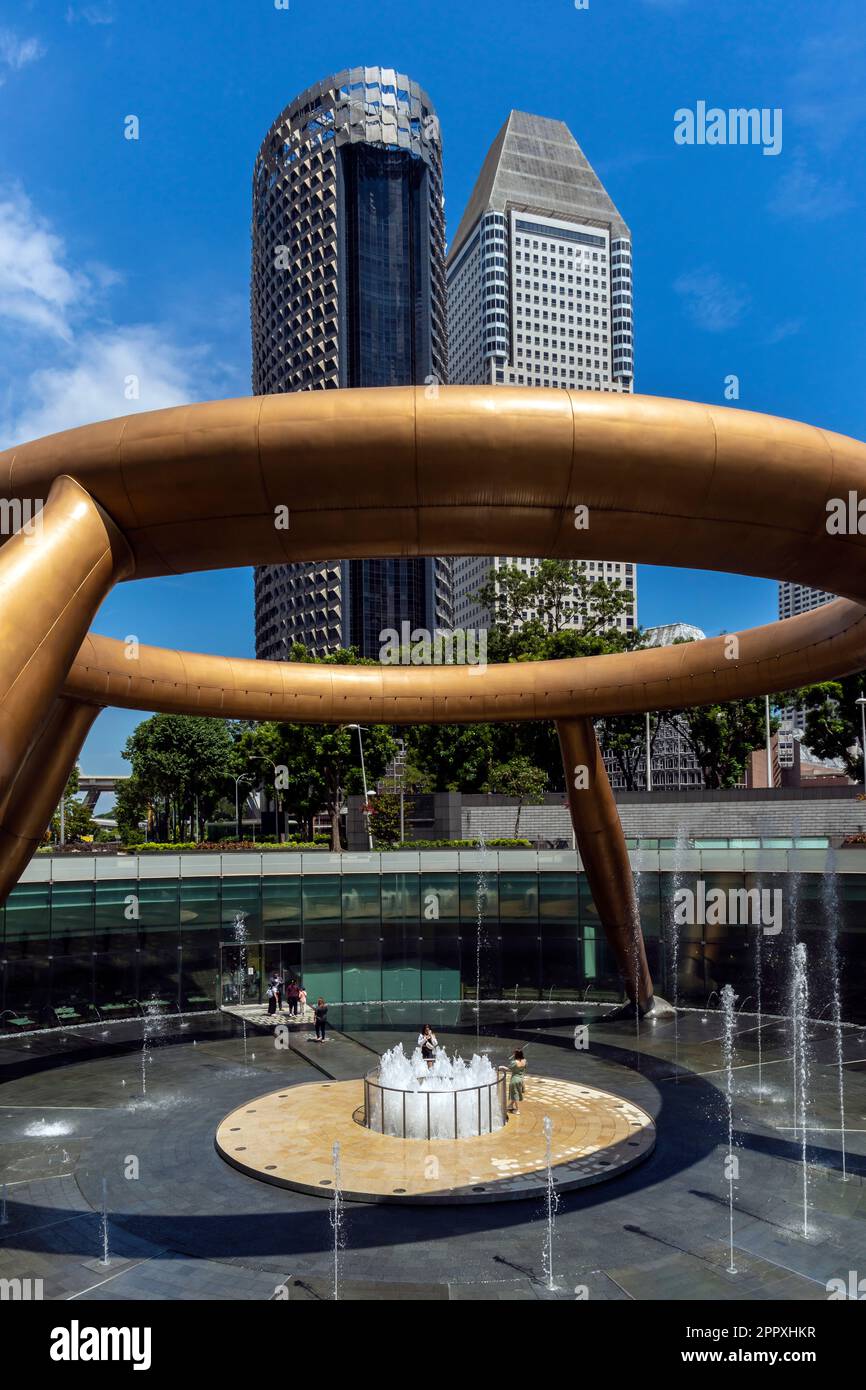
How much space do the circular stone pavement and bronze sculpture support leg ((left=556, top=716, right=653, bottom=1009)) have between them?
5.98 metres

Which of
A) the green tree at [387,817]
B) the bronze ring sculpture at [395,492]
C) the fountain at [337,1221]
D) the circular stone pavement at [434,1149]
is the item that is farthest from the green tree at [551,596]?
the bronze ring sculpture at [395,492]

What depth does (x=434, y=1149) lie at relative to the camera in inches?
673

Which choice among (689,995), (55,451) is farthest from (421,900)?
(55,451)

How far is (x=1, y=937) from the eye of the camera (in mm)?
28500

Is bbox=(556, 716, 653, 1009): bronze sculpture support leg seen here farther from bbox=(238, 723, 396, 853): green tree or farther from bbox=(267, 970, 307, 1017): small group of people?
bbox=(238, 723, 396, 853): green tree

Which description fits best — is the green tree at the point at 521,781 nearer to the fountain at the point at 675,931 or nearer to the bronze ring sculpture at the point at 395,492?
the fountain at the point at 675,931

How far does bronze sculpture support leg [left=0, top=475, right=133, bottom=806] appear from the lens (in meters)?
8.64

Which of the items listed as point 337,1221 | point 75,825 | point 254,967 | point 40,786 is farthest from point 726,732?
point 75,825

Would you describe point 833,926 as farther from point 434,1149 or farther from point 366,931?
point 434,1149

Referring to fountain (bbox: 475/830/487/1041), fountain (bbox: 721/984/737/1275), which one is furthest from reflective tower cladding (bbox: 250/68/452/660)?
fountain (bbox: 721/984/737/1275)

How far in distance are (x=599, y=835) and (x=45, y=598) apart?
18.5m
